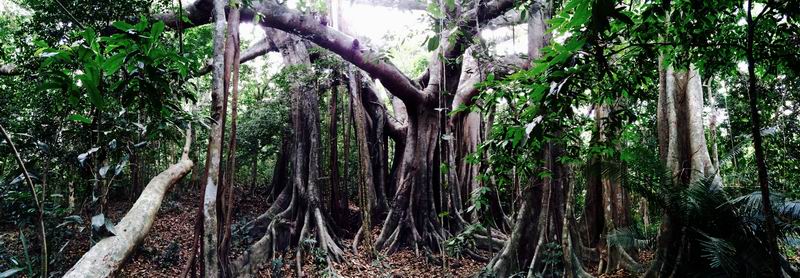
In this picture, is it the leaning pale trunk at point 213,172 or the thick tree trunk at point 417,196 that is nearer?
the leaning pale trunk at point 213,172

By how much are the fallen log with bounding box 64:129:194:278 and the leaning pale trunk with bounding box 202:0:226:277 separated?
0.35 meters

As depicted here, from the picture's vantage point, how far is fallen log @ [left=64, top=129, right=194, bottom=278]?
2.02 m

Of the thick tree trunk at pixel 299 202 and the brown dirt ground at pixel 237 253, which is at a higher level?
the thick tree trunk at pixel 299 202

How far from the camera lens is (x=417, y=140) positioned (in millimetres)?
7656

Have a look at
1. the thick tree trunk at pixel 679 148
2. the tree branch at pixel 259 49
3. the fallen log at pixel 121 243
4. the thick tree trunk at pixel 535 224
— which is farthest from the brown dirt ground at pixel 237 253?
the tree branch at pixel 259 49

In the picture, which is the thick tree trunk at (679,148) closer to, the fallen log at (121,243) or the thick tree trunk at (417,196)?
the thick tree trunk at (417,196)

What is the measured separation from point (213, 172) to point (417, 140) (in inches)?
183

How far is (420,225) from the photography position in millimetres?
7191

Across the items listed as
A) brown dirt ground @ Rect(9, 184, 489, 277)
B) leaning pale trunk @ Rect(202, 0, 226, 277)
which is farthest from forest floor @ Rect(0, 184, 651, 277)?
leaning pale trunk @ Rect(202, 0, 226, 277)

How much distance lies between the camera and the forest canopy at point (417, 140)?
179cm

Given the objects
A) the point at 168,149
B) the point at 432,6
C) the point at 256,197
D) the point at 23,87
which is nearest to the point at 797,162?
the point at 432,6

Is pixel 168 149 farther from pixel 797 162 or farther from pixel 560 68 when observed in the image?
pixel 797 162

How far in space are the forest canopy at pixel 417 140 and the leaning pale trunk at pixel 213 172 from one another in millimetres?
15

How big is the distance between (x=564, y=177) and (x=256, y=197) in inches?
295
